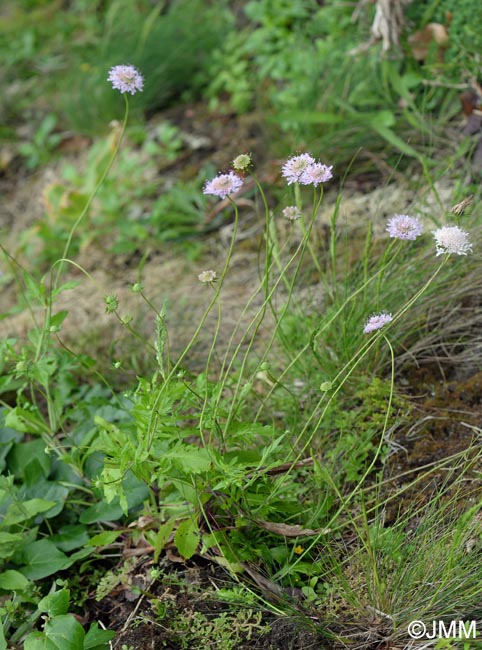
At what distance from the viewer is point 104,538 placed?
5.65 feet

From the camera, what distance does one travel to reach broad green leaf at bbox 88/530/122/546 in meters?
1.71

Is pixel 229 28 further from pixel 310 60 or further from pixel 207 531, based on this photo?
pixel 207 531

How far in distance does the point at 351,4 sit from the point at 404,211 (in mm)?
1145

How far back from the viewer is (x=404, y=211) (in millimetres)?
2291

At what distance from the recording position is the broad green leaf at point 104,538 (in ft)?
5.61

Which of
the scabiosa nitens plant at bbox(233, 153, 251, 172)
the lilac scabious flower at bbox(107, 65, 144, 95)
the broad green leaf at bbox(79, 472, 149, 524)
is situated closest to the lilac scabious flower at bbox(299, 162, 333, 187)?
the scabiosa nitens plant at bbox(233, 153, 251, 172)

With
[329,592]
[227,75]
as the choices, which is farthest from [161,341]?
[227,75]

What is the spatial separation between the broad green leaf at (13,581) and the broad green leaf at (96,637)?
209mm

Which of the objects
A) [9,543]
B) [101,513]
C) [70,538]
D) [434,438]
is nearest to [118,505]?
[101,513]

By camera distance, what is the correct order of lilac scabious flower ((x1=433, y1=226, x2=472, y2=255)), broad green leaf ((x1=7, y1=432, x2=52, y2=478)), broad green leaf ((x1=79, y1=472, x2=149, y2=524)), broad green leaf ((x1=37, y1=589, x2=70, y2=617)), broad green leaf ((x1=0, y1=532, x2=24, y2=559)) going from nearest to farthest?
lilac scabious flower ((x1=433, y1=226, x2=472, y2=255)), broad green leaf ((x1=37, y1=589, x2=70, y2=617)), broad green leaf ((x1=0, y1=532, x2=24, y2=559)), broad green leaf ((x1=79, y1=472, x2=149, y2=524)), broad green leaf ((x1=7, y1=432, x2=52, y2=478))

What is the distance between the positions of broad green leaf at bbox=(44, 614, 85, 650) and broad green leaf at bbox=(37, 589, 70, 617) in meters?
0.02

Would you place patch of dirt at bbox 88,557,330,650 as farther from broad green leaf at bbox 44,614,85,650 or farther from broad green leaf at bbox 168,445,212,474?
broad green leaf at bbox 168,445,212,474

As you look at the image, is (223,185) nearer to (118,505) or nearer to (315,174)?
(315,174)

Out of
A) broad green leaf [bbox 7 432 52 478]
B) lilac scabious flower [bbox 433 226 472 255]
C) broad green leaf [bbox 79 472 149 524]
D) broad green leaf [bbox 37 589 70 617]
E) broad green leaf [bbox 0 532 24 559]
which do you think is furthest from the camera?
broad green leaf [bbox 7 432 52 478]
